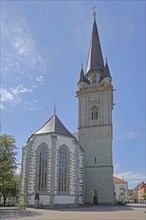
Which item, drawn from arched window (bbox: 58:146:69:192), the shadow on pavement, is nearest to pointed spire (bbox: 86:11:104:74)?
arched window (bbox: 58:146:69:192)

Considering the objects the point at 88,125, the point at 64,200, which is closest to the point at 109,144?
the point at 88,125

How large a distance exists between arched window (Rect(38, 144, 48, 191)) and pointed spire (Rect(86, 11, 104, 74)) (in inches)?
718

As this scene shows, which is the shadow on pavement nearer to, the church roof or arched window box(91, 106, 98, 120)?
the church roof

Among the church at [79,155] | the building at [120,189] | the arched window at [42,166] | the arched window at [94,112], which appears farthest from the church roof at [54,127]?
the building at [120,189]

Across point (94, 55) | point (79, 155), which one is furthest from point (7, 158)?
point (94, 55)

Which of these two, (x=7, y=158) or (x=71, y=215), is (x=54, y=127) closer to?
(x=7, y=158)

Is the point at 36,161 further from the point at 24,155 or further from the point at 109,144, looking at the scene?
the point at 109,144

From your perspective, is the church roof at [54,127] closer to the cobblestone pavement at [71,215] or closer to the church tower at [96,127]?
the church tower at [96,127]

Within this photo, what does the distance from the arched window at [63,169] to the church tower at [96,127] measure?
231 inches

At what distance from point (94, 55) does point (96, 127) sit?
14.3 meters

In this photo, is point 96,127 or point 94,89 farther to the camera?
point 94,89

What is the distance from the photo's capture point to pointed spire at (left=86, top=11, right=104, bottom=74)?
146 feet

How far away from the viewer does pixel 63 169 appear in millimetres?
32094

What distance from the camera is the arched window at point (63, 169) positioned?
102 feet
